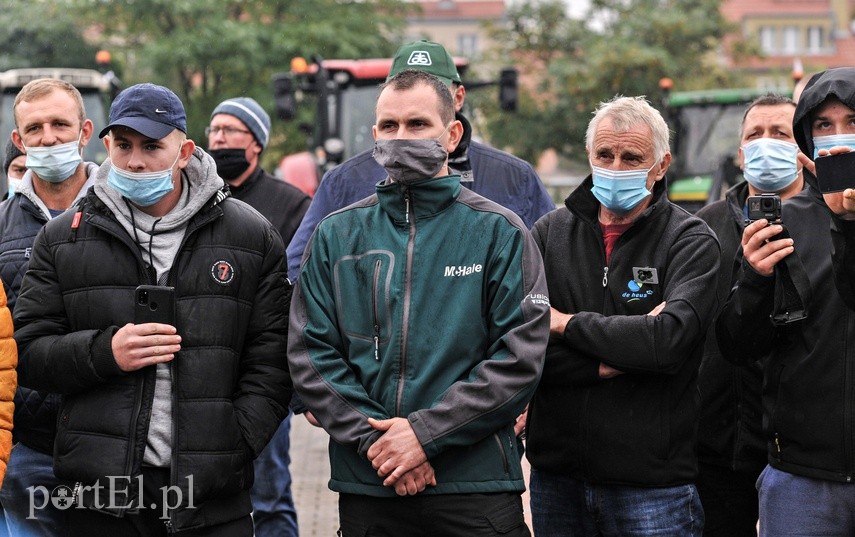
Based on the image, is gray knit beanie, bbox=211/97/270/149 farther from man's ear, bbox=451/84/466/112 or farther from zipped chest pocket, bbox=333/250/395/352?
zipped chest pocket, bbox=333/250/395/352

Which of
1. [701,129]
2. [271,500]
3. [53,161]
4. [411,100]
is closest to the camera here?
[411,100]

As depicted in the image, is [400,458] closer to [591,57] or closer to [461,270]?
[461,270]

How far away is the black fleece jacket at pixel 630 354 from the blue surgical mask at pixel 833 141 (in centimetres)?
56

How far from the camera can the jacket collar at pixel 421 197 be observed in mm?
4047

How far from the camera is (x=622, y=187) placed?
4.45 m

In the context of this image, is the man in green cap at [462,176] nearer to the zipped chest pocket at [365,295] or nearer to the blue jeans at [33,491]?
the zipped chest pocket at [365,295]

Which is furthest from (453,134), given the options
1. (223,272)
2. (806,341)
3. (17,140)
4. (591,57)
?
(591,57)

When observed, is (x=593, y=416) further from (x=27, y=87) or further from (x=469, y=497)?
(x=27, y=87)

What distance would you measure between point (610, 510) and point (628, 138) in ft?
4.38

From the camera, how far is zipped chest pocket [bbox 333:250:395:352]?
395cm

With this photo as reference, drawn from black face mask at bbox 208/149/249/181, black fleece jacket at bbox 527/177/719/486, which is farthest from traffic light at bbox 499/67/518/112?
black fleece jacket at bbox 527/177/719/486

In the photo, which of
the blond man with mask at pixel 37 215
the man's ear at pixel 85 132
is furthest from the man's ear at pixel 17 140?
the man's ear at pixel 85 132

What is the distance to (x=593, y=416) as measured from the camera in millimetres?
4281

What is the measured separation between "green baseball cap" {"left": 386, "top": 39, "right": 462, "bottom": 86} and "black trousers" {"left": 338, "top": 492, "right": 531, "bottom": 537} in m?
2.05
